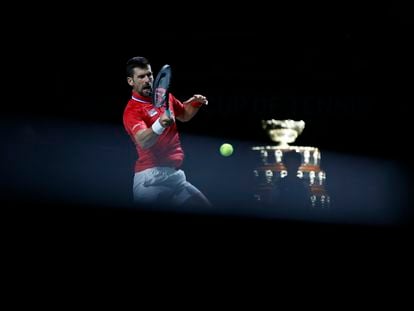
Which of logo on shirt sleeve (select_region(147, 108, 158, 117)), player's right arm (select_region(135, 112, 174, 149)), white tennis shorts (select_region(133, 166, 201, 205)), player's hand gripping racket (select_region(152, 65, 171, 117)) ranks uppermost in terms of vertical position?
player's hand gripping racket (select_region(152, 65, 171, 117))

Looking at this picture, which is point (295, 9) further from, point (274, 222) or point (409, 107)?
point (274, 222)

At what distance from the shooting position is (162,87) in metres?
4.43

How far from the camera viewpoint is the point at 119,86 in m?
6.14

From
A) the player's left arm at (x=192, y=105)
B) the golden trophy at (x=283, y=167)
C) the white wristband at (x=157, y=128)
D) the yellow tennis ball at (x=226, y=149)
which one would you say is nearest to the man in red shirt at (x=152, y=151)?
the white wristband at (x=157, y=128)

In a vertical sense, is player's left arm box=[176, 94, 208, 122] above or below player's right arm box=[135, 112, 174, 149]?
above

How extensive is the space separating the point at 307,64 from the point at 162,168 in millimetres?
2425

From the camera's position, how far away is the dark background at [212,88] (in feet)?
19.5

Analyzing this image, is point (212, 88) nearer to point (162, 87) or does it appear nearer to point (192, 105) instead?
point (192, 105)

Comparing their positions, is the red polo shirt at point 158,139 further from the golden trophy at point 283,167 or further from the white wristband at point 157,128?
the golden trophy at point 283,167

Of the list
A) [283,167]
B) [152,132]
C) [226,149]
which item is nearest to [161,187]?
[152,132]

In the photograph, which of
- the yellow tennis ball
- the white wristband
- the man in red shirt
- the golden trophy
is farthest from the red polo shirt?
the yellow tennis ball

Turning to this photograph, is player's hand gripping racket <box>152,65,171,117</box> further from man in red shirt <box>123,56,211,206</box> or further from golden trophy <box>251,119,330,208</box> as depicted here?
golden trophy <box>251,119,330,208</box>

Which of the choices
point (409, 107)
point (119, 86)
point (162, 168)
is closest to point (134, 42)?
point (119, 86)

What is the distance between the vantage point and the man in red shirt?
14.9 feet
